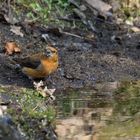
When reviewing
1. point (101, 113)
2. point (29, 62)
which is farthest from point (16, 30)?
point (101, 113)

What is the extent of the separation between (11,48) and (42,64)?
133 cm

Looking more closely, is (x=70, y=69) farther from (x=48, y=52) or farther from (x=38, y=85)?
(x=38, y=85)

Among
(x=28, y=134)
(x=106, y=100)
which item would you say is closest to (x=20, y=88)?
(x=106, y=100)

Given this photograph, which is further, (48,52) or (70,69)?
(70,69)

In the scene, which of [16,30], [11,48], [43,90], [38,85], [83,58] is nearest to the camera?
[43,90]

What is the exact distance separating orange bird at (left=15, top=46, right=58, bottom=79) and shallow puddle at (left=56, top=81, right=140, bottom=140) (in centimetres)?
40

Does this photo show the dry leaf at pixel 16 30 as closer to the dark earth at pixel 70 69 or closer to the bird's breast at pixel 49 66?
the dark earth at pixel 70 69

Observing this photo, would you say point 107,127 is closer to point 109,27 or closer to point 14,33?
point 14,33

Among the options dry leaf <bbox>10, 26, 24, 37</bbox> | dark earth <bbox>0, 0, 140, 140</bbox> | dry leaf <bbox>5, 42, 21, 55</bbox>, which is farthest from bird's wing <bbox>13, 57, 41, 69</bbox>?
dry leaf <bbox>10, 26, 24, 37</bbox>

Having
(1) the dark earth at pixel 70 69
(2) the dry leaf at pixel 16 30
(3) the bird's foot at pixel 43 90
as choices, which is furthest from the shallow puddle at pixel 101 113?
(2) the dry leaf at pixel 16 30

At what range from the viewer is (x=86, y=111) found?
8.79 m

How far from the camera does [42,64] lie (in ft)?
31.1

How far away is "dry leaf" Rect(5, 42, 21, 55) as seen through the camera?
34.8 feet

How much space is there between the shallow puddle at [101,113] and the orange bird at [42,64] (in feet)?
1.32
